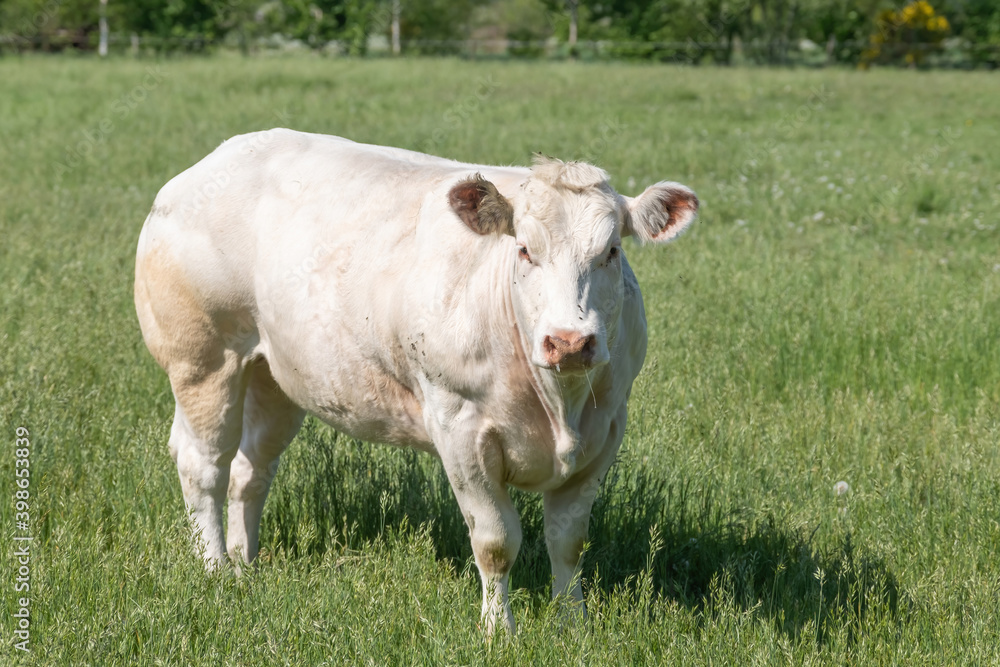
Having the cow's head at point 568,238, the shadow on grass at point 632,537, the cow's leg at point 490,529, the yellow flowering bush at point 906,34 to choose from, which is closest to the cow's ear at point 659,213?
the cow's head at point 568,238

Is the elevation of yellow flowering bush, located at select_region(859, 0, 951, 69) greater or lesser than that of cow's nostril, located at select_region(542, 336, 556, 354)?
lesser

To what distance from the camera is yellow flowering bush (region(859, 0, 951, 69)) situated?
42312mm

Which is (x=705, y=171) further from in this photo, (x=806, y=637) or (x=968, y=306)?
(x=806, y=637)

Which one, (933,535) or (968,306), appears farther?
(968,306)

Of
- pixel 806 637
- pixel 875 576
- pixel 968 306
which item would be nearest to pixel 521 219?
pixel 806 637

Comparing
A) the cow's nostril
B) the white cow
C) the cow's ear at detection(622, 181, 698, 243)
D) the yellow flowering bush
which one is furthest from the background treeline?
the cow's nostril

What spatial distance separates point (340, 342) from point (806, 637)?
1995mm

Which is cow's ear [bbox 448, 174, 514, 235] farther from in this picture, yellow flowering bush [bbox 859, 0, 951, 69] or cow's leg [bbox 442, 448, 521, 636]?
yellow flowering bush [bbox 859, 0, 951, 69]

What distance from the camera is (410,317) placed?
352 centimetres

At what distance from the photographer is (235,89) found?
69.0 feet

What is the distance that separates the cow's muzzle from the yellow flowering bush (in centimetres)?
4330

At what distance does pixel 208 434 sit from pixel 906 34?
152ft

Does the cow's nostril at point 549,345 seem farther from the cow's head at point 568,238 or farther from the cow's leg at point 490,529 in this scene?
the cow's leg at point 490,529

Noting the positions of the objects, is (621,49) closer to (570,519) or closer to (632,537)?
(632,537)
